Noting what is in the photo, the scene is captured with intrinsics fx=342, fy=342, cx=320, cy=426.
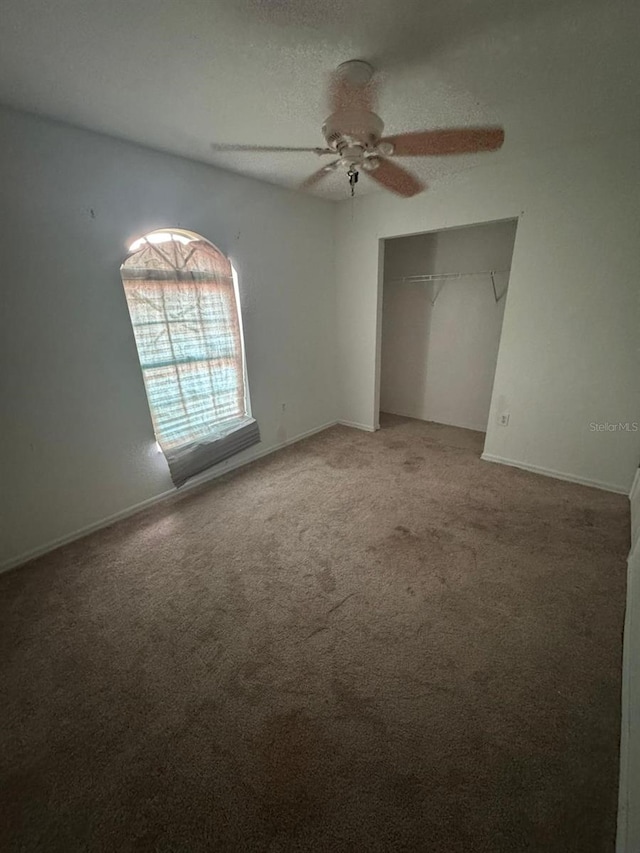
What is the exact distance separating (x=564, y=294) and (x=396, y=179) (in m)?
1.54

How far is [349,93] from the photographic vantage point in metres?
1.68

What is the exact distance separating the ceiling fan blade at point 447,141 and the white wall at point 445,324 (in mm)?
1627

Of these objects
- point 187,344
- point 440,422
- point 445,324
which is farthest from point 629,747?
point 445,324

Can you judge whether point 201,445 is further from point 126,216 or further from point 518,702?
point 518,702

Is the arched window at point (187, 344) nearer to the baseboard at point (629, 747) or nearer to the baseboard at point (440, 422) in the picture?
the baseboard at point (440, 422)

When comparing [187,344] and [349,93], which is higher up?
[349,93]

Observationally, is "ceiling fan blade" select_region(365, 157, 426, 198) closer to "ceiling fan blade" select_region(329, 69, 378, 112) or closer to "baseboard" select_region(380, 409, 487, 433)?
"ceiling fan blade" select_region(329, 69, 378, 112)

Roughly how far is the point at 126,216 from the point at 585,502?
3718 millimetres

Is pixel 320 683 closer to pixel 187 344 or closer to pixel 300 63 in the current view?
pixel 187 344

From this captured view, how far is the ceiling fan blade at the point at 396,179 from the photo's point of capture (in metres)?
2.14

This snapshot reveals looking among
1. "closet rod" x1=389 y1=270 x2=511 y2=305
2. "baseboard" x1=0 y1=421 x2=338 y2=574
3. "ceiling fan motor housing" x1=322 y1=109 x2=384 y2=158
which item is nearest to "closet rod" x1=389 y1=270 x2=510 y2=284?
"closet rod" x1=389 y1=270 x2=511 y2=305

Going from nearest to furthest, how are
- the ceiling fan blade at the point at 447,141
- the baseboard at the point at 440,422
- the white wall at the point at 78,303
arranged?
the ceiling fan blade at the point at 447,141, the white wall at the point at 78,303, the baseboard at the point at 440,422

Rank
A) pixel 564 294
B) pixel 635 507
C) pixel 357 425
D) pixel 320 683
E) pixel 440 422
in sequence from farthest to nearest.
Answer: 1. pixel 440 422
2. pixel 357 425
3. pixel 564 294
4. pixel 635 507
5. pixel 320 683

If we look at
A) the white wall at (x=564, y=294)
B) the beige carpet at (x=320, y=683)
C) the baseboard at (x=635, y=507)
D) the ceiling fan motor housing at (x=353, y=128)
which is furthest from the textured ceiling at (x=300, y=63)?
the beige carpet at (x=320, y=683)
